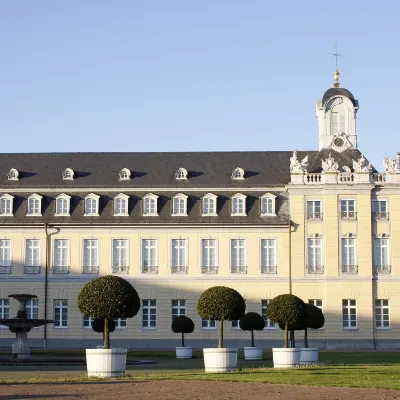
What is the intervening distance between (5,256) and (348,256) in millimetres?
22332

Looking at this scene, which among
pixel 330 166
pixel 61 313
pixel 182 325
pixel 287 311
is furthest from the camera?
pixel 61 313

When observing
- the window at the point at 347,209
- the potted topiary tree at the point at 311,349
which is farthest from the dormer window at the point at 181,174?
the potted topiary tree at the point at 311,349

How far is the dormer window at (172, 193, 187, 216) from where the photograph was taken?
207 ft

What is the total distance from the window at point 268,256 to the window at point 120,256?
8836mm

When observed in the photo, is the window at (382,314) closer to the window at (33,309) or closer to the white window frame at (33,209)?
the window at (33,309)

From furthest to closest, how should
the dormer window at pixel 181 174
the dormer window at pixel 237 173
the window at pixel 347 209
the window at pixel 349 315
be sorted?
1. the dormer window at pixel 181 174
2. the dormer window at pixel 237 173
3. the window at pixel 347 209
4. the window at pixel 349 315

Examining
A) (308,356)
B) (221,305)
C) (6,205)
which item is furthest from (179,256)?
(221,305)

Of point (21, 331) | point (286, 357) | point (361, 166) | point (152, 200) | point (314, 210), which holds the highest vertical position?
point (361, 166)

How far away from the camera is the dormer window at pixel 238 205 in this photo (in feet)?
207

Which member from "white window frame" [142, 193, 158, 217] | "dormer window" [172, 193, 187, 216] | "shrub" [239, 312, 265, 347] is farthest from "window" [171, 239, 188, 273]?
"shrub" [239, 312, 265, 347]

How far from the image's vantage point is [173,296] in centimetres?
6278

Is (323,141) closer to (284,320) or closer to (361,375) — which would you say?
(284,320)

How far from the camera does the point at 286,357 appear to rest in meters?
36.9

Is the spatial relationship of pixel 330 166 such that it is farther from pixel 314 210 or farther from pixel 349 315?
pixel 349 315
